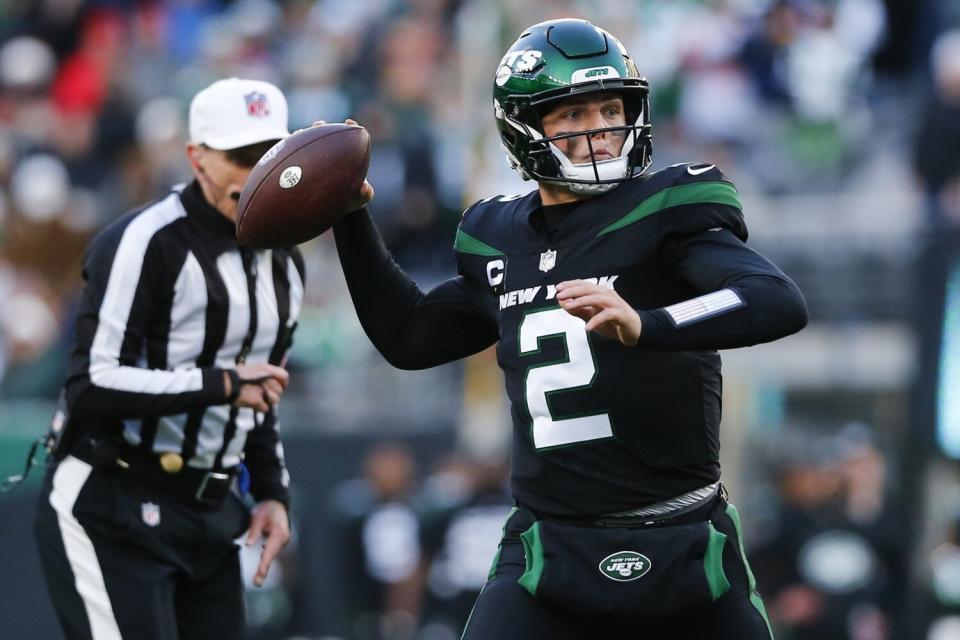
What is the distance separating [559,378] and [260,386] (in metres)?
1.01

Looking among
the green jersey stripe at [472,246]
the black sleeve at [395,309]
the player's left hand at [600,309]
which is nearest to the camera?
the player's left hand at [600,309]

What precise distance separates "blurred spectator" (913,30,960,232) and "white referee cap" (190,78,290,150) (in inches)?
186

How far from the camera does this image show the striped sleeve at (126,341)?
429 cm

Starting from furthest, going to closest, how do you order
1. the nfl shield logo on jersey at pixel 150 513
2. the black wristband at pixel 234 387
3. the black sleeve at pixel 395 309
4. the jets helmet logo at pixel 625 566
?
the nfl shield logo on jersey at pixel 150 513, the black wristband at pixel 234 387, the black sleeve at pixel 395 309, the jets helmet logo at pixel 625 566

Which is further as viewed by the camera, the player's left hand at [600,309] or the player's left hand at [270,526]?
the player's left hand at [270,526]

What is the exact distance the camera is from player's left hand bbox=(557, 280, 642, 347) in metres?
3.22

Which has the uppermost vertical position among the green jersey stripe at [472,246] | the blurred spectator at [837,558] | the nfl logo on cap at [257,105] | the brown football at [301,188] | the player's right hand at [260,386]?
the nfl logo on cap at [257,105]

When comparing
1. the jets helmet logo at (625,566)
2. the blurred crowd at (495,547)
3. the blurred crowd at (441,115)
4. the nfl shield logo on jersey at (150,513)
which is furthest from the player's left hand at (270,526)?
the blurred crowd at (441,115)

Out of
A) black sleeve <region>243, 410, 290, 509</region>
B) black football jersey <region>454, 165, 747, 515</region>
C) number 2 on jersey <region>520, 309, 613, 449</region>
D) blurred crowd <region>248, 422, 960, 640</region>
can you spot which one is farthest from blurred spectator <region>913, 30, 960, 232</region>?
number 2 on jersey <region>520, 309, 613, 449</region>

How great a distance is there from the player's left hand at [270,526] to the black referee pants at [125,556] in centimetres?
13

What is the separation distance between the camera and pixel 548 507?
367 cm

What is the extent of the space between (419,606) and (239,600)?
4324 mm

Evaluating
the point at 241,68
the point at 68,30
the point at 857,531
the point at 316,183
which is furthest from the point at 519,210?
the point at 68,30

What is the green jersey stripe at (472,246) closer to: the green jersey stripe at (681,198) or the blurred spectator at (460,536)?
the green jersey stripe at (681,198)
